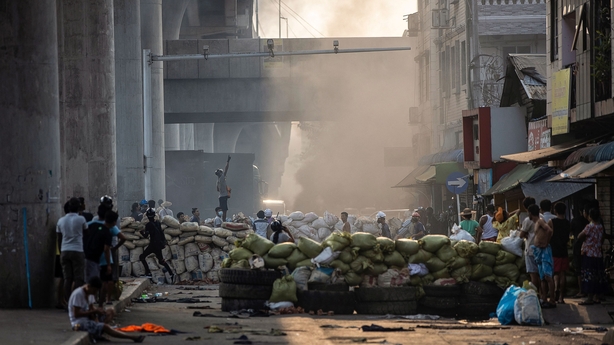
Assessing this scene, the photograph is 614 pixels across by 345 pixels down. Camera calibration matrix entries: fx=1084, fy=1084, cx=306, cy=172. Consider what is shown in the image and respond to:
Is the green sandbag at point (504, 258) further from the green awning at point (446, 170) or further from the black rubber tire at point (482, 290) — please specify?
the green awning at point (446, 170)

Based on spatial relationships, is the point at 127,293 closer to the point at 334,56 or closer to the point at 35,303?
the point at 35,303

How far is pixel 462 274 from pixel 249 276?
3303mm

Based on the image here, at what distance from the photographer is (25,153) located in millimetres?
15234

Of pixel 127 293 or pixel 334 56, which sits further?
pixel 334 56

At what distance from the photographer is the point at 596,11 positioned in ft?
68.3

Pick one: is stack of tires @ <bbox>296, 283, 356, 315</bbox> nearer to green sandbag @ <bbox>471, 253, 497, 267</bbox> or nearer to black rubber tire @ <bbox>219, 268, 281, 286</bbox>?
black rubber tire @ <bbox>219, 268, 281, 286</bbox>

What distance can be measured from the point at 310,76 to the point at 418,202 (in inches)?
300

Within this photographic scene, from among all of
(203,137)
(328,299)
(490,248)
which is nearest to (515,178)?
(490,248)

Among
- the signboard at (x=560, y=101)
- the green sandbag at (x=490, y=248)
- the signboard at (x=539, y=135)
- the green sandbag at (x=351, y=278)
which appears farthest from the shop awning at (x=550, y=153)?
the green sandbag at (x=351, y=278)

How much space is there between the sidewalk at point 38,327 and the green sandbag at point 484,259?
5.51 metres

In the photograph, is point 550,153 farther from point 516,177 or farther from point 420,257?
point 516,177

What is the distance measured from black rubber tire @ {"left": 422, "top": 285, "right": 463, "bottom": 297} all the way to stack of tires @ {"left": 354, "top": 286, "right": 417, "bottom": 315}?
21 cm

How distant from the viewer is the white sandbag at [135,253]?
2484 cm

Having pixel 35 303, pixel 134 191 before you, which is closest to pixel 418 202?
pixel 134 191
